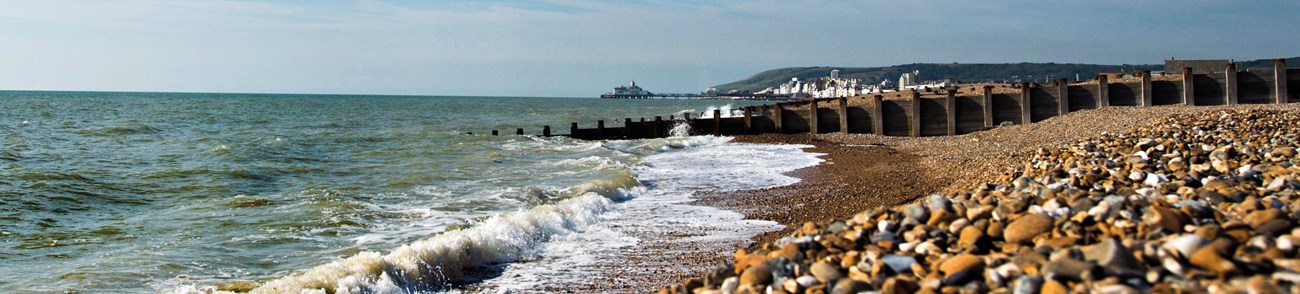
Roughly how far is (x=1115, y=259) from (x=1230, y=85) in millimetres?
23618

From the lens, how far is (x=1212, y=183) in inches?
239

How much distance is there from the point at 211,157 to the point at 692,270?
57.7 ft

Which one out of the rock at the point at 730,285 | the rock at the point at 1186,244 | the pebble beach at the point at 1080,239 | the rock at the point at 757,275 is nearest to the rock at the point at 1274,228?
the pebble beach at the point at 1080,239

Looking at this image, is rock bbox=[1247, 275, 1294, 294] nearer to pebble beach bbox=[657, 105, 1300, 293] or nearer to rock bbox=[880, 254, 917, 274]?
pebble beach bbox=[657, 105, 1300, 293]

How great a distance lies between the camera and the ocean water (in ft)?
27.1

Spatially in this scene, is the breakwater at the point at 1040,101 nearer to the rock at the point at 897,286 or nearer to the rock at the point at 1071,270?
the rock at the point at 897,286

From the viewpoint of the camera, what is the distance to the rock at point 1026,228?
4.65 metres

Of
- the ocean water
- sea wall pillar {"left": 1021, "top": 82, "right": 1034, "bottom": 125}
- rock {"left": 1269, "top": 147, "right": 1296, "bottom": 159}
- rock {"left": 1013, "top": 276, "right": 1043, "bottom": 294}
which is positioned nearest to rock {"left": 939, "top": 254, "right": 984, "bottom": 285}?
rock {"left": 1013, "top": 276, "right": 1043, "bottom": 294}

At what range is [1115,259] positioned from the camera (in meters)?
3.82

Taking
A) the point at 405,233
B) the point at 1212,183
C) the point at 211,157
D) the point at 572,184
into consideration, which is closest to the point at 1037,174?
the point at 1212,183

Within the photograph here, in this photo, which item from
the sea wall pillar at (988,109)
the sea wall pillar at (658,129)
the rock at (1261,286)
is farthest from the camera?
the sea wall pillar at (658,129)

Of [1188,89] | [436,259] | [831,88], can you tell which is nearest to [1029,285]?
[436,259]

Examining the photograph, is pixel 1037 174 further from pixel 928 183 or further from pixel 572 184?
pixel 572 184

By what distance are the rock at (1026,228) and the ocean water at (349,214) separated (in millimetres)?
3920
